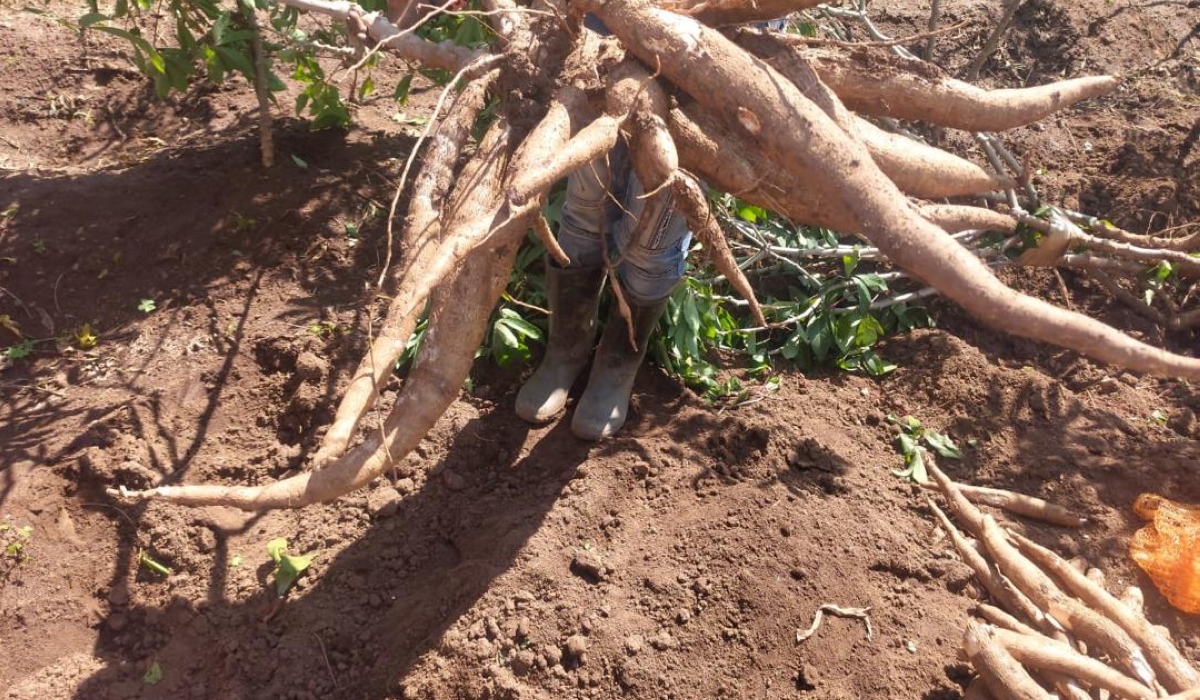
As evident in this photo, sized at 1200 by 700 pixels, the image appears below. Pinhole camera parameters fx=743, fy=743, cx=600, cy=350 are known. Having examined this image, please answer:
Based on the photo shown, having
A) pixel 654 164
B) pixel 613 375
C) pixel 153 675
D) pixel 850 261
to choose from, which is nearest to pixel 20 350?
pixel 153 675

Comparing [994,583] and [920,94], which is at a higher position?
[920,94]

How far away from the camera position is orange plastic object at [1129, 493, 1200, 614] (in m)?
1.87

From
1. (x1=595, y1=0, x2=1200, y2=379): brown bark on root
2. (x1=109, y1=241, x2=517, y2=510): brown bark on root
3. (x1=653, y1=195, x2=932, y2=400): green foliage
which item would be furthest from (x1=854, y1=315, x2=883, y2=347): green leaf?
(x1=109, y1=241, x2=517, y2=510): brown bark on root

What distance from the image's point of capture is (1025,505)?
6.81 feet

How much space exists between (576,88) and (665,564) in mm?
1111

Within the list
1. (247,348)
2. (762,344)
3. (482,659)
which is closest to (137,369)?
(247,348)

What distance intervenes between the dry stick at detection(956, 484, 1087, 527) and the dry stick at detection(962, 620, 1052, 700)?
592 mm

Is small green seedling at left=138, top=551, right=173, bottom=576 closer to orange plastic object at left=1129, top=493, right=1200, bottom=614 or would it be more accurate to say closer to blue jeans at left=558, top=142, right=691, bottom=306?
blue jeans at left=558, top=142, right=691, bottom=306

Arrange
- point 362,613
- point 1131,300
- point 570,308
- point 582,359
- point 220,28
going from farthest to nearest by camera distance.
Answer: point 1131,300 → point 220,28 → point 582,359 → point 570,308 → point 362,613

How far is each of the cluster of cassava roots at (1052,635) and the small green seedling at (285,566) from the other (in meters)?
1.52

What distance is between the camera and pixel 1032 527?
6.80ft

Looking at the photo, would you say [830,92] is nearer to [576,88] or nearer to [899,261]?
[899,261]

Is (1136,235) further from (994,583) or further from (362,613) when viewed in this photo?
(362,613)

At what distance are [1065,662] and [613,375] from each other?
1265 mm
